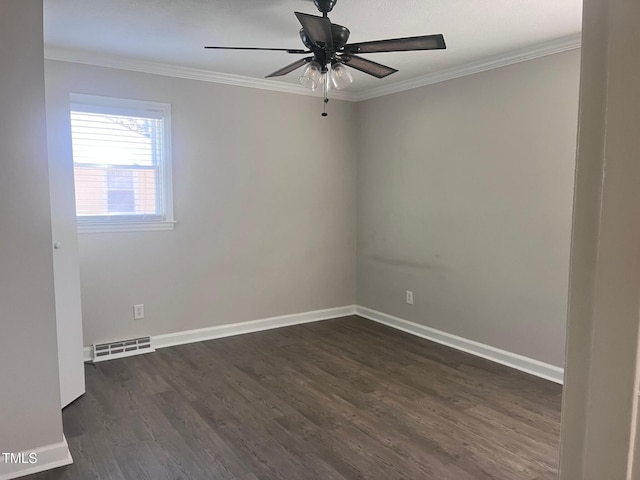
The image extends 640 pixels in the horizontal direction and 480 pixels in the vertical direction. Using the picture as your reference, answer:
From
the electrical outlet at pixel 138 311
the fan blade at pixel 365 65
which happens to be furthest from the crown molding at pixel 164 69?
the electrical outlet at pixel 138 311

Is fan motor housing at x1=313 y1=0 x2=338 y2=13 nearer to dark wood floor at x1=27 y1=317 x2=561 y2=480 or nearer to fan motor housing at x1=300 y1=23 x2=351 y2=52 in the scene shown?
fan motor housing at x1=300 y1=23 x2=351 y2=52

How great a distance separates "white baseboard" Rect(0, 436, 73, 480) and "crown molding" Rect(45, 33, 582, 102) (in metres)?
2.72

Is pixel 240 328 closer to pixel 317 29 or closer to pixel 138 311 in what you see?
pixel 138 311

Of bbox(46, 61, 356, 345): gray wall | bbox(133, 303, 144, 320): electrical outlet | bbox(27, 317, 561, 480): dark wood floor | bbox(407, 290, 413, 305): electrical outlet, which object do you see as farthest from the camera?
bbox(407, 290, 413, 305): electrical outlet

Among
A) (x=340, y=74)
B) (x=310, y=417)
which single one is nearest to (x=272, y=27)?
(x=340, y=74)

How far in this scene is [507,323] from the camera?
3.77m

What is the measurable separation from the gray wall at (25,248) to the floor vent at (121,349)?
1548 millimetres

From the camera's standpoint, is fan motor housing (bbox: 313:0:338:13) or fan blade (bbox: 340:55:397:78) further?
fan blade (bbox: 340:55:397:78)

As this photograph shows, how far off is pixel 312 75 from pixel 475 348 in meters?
2.65

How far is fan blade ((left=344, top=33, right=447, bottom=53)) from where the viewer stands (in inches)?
93.0

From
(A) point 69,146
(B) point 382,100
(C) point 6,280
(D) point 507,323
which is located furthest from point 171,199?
(D) point 507,323

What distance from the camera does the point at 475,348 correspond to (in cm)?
402

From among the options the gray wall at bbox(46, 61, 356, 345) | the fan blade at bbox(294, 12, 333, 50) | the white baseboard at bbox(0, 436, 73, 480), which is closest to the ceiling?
the fan blade at bbox(294, 12, 333, 50)

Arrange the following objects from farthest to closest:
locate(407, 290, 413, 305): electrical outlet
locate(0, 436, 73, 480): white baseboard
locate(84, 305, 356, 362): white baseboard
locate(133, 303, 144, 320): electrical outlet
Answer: locate(407, 290, 413, 305): electrical outlet, locate(84, 305, 356, 362): white baseboard, locate(133, 303, 144, 320): electrical outlet, locate(0, 436, 73, 480): white baseboard
